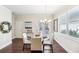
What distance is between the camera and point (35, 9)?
4.70m

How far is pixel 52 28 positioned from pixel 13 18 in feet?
6.24

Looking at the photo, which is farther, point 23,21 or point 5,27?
point 5,27

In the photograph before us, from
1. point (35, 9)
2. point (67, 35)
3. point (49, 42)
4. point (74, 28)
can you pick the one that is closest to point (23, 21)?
point (35, 9)

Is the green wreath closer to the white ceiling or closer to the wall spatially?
the white ceiling

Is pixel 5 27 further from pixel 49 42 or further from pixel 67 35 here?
pixel 67 35

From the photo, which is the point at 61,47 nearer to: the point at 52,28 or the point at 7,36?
the point at 52,28

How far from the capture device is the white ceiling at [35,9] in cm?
425

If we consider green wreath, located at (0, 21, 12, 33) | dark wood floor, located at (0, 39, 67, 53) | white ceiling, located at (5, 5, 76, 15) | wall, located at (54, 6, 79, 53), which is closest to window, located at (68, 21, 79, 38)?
wall, located at (54, 6, 79, 53)

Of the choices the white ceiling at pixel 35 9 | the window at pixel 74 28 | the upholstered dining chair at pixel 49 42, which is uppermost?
the white ceiling at pixel 35 9

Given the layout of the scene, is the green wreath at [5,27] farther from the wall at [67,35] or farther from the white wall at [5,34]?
the wall at [67,35]

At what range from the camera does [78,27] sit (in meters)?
3.94

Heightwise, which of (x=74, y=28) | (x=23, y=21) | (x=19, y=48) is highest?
(x=23, y=21)

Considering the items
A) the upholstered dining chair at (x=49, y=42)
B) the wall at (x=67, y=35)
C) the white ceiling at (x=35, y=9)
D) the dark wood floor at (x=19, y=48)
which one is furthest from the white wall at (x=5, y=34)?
the wall at (x=67, y=35)
